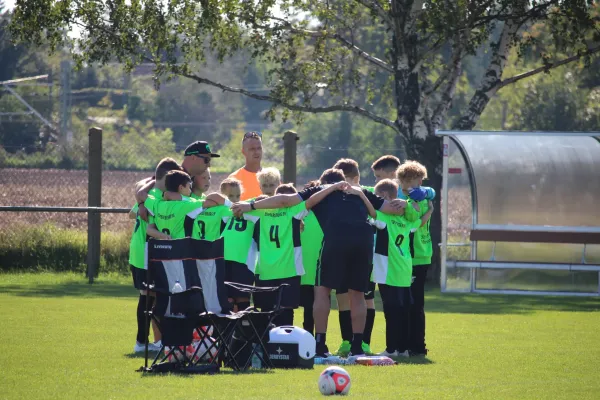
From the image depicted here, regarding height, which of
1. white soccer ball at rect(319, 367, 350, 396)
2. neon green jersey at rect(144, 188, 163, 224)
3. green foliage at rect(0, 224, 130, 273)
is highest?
neon green jersey at rect(144, 188, 163, 224)

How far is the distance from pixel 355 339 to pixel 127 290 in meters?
7.46

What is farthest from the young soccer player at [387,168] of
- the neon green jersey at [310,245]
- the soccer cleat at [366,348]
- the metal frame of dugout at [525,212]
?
the metal frame of dugout at [525,212]

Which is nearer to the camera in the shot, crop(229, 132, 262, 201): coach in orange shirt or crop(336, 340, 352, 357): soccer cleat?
crop(336, 340, 352, 357): soccer cleat

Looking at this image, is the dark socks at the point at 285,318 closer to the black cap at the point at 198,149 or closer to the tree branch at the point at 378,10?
the black cap at the point at 198,149

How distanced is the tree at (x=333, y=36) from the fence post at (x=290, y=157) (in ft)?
5.85

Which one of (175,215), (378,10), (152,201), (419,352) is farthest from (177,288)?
(378,10)

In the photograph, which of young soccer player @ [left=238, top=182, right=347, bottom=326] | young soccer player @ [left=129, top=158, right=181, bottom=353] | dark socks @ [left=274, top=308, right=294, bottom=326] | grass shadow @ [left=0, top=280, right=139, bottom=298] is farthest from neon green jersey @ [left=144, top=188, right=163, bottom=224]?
grass shadow @ [left=0, top=280, right=139, bottom=298]

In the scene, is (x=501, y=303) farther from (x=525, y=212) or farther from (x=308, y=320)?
(x=308, y=320)

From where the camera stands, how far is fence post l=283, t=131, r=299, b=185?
1784cm

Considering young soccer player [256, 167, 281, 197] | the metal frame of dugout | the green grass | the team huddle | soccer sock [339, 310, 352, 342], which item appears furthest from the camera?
the metal frame of dugout

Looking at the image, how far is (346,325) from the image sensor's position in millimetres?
10461

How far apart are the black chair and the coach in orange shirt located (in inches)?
80.9

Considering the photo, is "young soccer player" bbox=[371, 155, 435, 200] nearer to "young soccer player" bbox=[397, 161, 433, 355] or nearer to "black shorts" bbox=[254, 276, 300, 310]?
"young soccer player" bbox=[397, 161, 433, 355]

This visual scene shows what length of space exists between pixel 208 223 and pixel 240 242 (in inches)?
26.5
